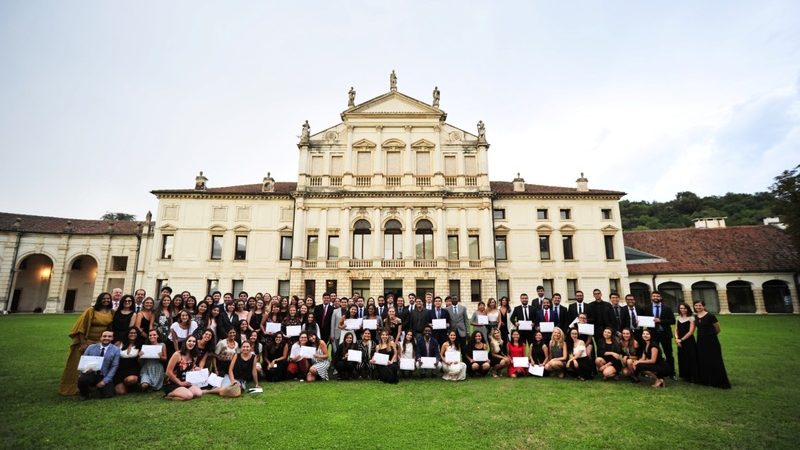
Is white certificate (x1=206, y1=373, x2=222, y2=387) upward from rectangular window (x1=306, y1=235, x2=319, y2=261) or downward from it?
downward

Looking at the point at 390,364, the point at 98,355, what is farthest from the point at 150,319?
the point at 390,364

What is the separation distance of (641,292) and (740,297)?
701 cm

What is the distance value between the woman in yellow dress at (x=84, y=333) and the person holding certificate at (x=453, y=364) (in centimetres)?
735

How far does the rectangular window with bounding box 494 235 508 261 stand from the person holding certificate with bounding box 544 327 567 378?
60.6ft

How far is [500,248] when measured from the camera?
28094mm

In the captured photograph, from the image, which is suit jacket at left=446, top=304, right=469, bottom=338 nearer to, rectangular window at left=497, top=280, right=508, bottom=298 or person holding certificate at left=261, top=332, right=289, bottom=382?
person holding certificate at left=261, top=332, right=289, bottom=382

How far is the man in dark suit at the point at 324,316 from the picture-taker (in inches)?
428

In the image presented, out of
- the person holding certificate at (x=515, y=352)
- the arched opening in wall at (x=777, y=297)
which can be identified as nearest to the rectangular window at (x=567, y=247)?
the arched opening in wall at (x=777, y=297)

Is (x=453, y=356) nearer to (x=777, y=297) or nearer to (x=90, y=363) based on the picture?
(x=90, y=363)

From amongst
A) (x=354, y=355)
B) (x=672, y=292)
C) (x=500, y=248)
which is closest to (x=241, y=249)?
(x=500, y=248)

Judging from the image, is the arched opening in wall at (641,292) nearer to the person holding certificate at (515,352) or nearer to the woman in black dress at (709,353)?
the woman in black dress at (709,353)

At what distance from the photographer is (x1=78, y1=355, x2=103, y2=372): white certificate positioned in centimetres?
698

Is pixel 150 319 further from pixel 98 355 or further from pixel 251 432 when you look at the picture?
pixel 251 432

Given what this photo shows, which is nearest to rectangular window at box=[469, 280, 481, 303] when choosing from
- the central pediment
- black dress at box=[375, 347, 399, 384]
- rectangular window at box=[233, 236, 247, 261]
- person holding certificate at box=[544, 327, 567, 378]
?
the central pediment
